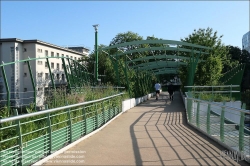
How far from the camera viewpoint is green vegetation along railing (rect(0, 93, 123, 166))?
4.83 m

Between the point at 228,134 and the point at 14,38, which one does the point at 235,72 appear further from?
the point at 14,38

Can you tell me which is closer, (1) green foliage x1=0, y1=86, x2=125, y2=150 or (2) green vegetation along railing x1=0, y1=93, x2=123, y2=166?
(2) green vegetation along railing x1=0, y1=93, x2=123, y2=166

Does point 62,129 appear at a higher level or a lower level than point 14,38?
lower

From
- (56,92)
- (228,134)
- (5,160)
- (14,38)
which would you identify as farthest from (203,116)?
(14,38)

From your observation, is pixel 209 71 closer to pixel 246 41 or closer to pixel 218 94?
pixel 218 94

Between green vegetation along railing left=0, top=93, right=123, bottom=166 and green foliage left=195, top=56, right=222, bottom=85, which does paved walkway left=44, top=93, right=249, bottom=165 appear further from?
green foliage left=195, top=56, right=222, bottom=85

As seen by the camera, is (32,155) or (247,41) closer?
(32,155)

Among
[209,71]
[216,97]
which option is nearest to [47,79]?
[209,71]

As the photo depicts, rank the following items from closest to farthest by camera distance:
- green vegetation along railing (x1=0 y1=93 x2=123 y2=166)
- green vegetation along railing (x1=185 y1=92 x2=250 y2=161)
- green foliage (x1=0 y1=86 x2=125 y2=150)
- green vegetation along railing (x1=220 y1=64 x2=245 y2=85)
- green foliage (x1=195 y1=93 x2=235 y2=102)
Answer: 1. green vegetation along railing (x1=0 y1=93 x2=123 y2=166)
2. green foliage (x1=0 y1=86 x2=125 y2=150)
3. green vegetation along railing (x1=185 y1=92 x2=250 y2=161)
4. green foliage (x1=195 y1=93 x2=235 y2=102)
5. green vegetation along railing (x1=220 y1=64 x2=245 y2=85)

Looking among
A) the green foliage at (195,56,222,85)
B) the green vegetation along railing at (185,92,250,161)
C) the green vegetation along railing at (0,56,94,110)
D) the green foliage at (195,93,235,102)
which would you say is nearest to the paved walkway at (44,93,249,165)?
the green vegetation along railing at (185,92,250,161)

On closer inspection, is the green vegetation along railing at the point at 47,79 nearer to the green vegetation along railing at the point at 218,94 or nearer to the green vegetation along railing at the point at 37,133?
the green vegetation along railing at the point at 37,133

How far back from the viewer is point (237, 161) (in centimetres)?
562

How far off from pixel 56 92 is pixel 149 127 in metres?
3.34

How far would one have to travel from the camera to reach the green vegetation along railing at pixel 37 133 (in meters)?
4.83
